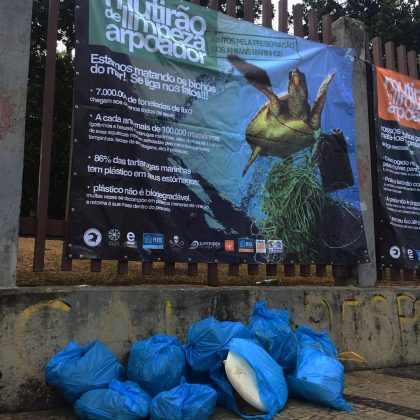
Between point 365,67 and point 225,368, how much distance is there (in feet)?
13.3

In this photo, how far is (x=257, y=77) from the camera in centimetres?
475

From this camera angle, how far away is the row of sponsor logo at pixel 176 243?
12.3ft

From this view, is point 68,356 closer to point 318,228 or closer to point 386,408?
point 386,408

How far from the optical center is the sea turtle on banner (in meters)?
4.68

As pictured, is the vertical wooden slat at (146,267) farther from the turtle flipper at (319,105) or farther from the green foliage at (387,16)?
the green foliage at (387,16)

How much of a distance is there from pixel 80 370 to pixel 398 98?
482cm

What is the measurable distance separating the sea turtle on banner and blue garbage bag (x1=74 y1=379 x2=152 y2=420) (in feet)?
7.72

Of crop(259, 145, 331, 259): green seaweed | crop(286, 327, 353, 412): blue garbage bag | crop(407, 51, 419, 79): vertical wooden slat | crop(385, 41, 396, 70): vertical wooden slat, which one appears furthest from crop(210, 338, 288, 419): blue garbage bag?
crop(407, 51, 419, 79): vertical wooden slat

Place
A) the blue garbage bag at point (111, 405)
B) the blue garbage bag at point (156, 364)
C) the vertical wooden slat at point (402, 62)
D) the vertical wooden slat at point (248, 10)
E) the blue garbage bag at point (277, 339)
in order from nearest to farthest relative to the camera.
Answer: the blue garbage bag at point (111, 405)
the blue garbage bag at point (156, 364)
the blue garbage bag at point (277, 339)
the vertical wooden slat at point (248, 10)
the vertical wooden slat at point (402, 62)

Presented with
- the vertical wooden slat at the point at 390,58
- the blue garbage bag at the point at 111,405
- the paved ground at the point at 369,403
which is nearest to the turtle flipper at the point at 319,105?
the vertical wooden slat at the point at 390,58

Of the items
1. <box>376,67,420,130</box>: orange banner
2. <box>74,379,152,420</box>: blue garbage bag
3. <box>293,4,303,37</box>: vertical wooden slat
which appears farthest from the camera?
<box>376,67,420,130</box>: orange banner

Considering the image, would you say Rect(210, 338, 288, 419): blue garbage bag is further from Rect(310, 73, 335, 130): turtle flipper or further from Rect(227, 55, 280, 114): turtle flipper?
Rect(310, 73, 335, 130): turtle flipper

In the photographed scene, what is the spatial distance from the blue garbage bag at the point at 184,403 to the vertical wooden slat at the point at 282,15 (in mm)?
3761

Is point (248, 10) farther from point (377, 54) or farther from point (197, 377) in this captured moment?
point (197, 377)
